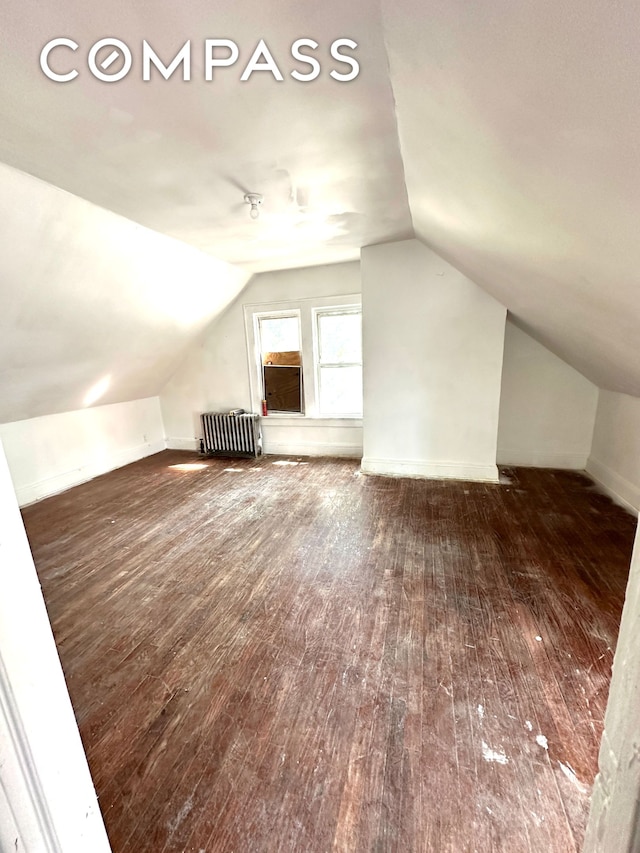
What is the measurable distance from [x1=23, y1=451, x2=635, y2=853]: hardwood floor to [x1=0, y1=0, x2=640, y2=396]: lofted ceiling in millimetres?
1584

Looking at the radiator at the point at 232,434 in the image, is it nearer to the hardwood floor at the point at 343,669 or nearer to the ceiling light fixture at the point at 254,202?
the hardwood floor at the point at 343,669

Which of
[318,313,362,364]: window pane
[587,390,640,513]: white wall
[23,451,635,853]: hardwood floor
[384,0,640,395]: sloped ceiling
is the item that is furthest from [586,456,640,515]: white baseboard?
[318,313,362,364]: window pane

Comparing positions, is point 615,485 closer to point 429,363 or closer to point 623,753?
point 429,363

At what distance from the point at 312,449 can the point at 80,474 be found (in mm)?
2830

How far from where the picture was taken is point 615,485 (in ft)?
10.8

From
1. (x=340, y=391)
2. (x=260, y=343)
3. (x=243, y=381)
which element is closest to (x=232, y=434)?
(x=243, y=381)

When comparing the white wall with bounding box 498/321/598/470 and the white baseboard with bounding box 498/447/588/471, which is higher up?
the white wall with bounding box 498/321/598/470

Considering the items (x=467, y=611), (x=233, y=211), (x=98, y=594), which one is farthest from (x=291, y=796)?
(x=233, y=211)

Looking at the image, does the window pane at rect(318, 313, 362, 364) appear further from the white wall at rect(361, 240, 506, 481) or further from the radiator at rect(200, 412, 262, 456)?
the radiator at rect(200, 412, 262, 456)

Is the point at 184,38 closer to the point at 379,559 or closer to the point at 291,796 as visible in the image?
the point at 291,796

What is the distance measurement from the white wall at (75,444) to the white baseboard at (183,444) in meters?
0.19

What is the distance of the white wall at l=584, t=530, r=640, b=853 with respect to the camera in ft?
1.58

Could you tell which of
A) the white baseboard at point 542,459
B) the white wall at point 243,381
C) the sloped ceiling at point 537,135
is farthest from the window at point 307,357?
the sloped ceiling at point 537,135

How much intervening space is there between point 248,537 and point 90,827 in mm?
2106
